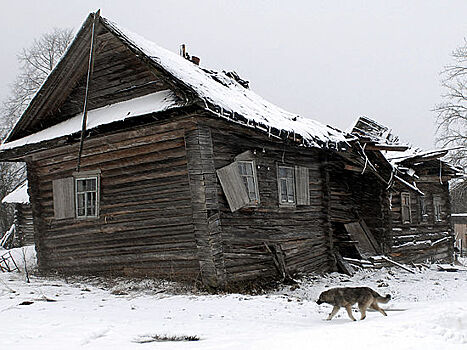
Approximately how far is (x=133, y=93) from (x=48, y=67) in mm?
18441

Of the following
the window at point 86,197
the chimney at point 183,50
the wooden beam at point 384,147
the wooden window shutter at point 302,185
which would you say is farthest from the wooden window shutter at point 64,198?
the wooden beam at point 384,147

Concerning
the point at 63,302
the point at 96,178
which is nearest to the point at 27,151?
the point at 96,178

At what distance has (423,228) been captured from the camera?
1950 cm

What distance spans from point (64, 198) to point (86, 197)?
68 cm

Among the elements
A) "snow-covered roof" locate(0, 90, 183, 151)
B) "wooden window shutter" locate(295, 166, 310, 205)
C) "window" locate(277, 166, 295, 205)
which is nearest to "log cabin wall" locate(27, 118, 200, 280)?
"snow-covered roof" locate(0, 90, 183, 151)

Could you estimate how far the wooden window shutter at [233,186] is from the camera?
978cm

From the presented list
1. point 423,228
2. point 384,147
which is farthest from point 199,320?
point 423,228

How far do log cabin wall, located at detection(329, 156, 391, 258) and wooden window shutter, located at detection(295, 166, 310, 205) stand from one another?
1627 millimetres

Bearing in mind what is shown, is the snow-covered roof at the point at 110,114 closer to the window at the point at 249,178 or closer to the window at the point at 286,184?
the window at the point at 249,178

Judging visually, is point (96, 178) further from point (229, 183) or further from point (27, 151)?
point (229, 183)

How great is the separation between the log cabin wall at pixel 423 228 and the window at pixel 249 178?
8.14m

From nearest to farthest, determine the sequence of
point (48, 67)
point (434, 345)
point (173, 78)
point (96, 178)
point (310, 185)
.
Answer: point (434, 345) → point (173, 78) → point (96, 178) → point (310, 185) → point (48, 67)

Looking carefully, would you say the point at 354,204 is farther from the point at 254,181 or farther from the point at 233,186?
the point at 233,186

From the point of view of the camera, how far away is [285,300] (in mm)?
8469
